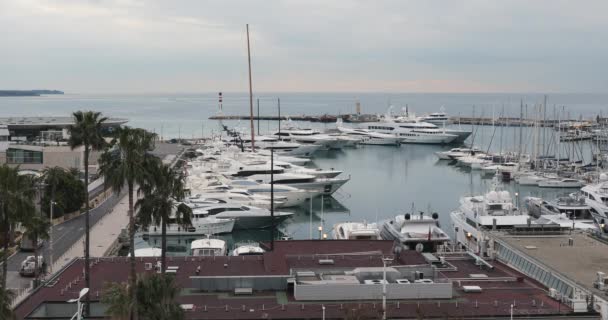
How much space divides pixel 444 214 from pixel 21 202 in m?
53.8

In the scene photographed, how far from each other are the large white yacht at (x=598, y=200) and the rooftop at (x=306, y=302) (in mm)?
33128

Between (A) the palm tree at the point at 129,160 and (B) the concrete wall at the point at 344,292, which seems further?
(B) the concrete wall at the point at 344,292

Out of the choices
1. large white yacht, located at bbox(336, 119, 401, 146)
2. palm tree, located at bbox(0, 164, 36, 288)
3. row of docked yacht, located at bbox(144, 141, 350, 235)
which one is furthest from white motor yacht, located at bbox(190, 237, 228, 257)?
large white yacht, located at bbox(336, 119, 401, 146)

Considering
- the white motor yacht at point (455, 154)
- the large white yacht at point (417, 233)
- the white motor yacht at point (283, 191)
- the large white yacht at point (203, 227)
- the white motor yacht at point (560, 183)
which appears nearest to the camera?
the large white yacht at point (417, 233)

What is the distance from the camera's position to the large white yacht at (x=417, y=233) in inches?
1730

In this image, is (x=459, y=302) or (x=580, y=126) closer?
(x=459, y=302)

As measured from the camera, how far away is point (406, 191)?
90812mm

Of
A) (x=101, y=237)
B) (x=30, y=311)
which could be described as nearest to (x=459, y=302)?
(x=30, y=311)

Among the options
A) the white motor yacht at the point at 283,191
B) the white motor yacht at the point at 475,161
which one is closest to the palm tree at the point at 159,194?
the white motor yacht at the point at 283,191

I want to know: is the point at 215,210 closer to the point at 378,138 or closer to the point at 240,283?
the point at 240,283

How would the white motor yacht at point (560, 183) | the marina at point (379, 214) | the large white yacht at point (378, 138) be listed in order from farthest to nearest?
A: the large white yacht at point (378, 138), the white motor yacht at point (560, 183), the marina at point (379, 214)

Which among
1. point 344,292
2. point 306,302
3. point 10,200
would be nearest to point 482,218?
point 344,292

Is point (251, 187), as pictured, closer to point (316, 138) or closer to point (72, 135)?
point (72, 135)

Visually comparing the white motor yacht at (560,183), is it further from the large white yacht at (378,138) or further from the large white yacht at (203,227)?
the large white yacht at (378,138)
